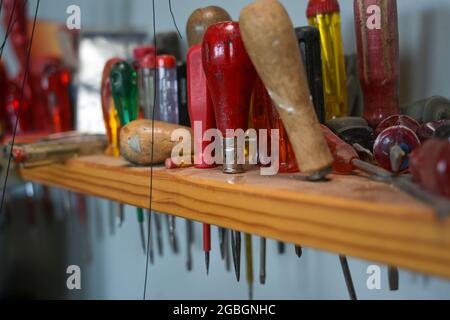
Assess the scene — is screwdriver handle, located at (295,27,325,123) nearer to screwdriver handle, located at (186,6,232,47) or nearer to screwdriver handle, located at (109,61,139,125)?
screwdriver handle, located at (186,6,232,47)

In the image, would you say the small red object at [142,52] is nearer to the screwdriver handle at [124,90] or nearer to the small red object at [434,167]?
→ the screwdriver handle at [124,90]

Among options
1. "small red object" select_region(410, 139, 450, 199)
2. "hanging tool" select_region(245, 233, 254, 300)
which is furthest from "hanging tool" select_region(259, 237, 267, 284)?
"small red object" select_region(410, 139, 450, 199)

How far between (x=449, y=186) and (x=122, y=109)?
1.11 feet

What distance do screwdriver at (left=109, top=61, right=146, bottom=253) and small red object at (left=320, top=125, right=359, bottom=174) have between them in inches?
9.3

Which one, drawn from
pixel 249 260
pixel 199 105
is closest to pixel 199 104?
pixel 199 105

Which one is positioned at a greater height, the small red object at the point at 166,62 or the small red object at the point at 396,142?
the small red object at the point at 166,62

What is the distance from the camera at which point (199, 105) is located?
359 millimetres

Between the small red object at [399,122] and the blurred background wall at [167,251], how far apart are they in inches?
3.5

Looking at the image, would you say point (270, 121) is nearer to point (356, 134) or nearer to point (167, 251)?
point (356, 134)

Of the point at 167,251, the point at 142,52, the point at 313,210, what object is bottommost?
the point at 167,251

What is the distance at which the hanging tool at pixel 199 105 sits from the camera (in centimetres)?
35

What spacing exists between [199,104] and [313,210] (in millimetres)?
149

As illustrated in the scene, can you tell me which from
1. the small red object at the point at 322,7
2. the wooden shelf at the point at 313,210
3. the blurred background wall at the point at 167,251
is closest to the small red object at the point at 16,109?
the blurred background wall at the point at 167,251
